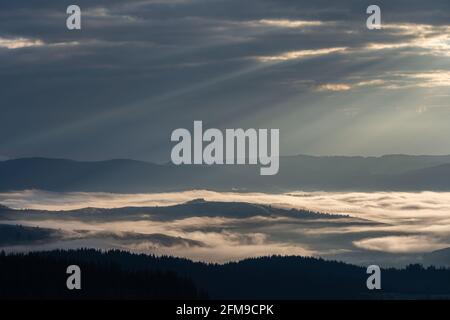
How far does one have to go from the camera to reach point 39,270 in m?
197
